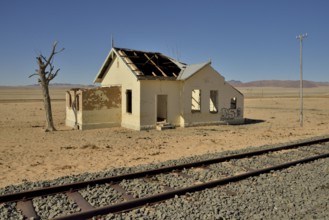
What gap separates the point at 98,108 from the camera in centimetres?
2105

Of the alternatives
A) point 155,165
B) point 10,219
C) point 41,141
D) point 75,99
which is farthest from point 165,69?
point 10,219

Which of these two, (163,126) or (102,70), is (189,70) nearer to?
(163,126)

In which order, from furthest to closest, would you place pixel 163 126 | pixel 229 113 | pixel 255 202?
pixel 229 113 < pixel 163 126 < pixel 255 202

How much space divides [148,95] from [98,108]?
11.4 ft

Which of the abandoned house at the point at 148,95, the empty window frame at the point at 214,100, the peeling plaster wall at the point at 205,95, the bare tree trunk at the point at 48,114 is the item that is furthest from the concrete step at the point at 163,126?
the bare tree trunk at the point at 48,114

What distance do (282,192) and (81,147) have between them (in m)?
9.67

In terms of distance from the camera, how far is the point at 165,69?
22.5 metres

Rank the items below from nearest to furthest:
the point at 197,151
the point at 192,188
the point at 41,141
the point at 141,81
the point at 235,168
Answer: the point at 192,188, the point at 235,168, the point at 197,151, the point at 41,141, the point at 141,81

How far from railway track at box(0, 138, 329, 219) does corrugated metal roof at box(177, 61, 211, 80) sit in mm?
10869

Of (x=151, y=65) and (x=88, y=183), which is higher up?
(x=151, y=65)

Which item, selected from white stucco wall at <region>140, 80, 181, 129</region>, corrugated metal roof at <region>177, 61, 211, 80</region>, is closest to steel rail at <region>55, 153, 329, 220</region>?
white stucco wall at <region>140, 80, 181, 129</region>

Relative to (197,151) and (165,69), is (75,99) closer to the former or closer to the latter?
(165,69)

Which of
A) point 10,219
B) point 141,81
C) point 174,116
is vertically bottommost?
point 10,219

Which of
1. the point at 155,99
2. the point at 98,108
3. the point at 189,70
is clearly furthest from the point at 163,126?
the point at 189,70
